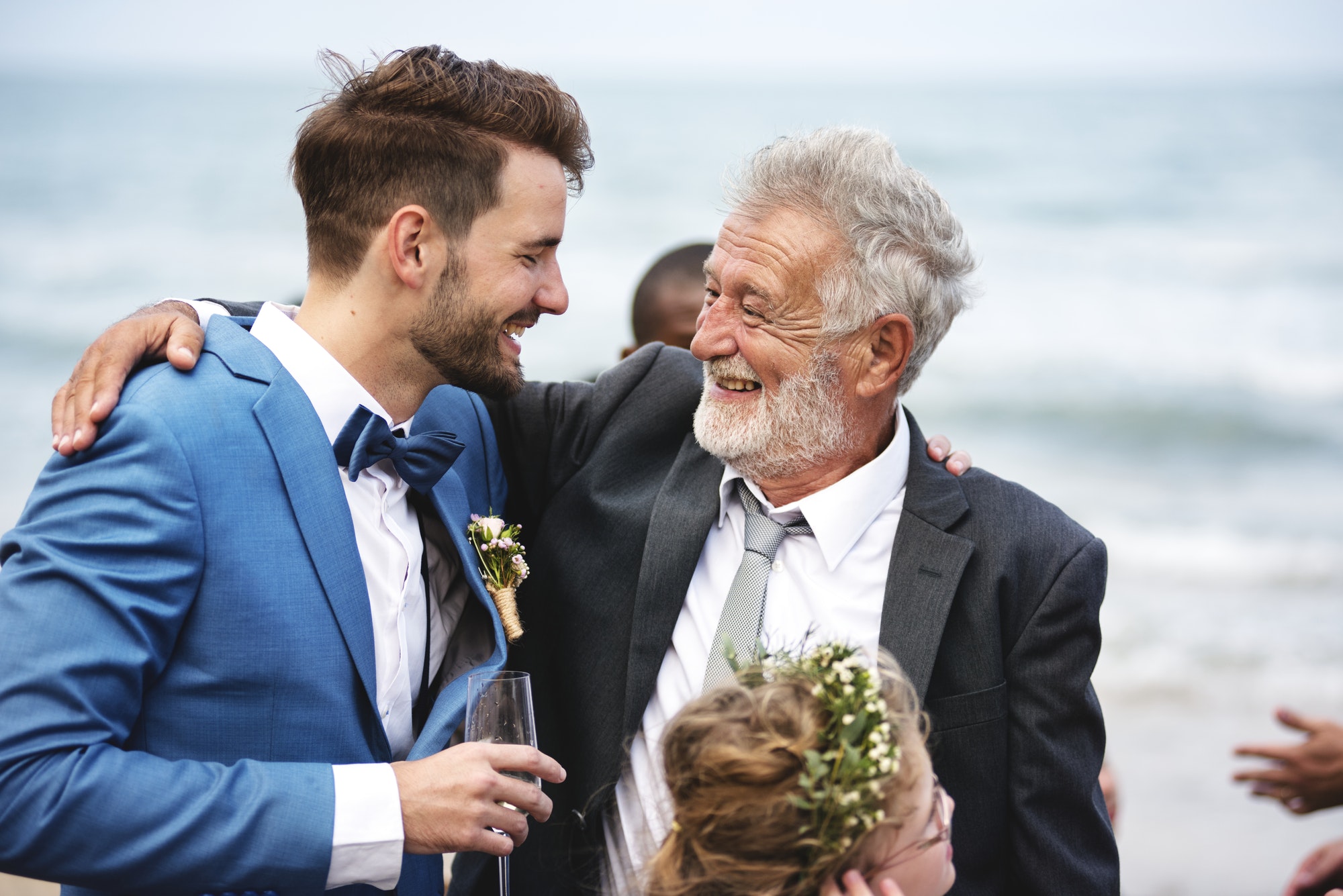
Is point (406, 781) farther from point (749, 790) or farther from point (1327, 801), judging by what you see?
point (1327, 801)

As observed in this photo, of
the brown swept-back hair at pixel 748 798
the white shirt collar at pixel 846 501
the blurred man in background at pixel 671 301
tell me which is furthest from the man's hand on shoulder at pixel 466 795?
the blurred man in background at pixel 671 301

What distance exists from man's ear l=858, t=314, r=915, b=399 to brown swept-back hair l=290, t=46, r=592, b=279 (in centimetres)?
122

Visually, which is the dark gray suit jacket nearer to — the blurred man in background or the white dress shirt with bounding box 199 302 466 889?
the white dress shirt with bounding box 199 302 466 889

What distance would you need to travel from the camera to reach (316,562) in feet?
9.02

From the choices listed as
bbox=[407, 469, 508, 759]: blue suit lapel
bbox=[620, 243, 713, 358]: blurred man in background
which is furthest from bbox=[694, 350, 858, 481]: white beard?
bbox=[620, 243, 713, 358]: blurred man in background

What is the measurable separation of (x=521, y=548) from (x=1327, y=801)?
3.06m

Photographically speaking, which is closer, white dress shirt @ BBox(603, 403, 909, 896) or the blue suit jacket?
the blue suit jacket

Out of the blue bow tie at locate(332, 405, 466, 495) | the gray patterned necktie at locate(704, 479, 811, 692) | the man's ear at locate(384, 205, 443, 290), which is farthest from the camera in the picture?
the gray patterned necktie at locate(704, 479, 811, 692)

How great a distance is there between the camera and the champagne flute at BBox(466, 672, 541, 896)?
270 cm

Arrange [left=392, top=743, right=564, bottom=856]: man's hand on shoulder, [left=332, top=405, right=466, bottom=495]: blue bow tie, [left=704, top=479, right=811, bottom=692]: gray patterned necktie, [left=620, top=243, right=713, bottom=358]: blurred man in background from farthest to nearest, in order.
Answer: [left=620, top=243, right=713, bottom=358]: blurred man in background, [left=704, top=479, right=811, bottom=692]: gray patterned necktie, [left=332, top=405, right=466, bottom=495]: blue bow tie, [left=392, top=743, right=564, bottom=856]: man's hand on shoulder

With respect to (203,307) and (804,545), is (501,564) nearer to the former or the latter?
(804,545)

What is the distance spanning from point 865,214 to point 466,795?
2064mm

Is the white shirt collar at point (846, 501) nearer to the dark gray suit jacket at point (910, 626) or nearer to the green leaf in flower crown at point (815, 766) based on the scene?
the dark gray suit jacket at point (910, 626)

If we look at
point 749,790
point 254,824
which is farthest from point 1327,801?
point 254,824
